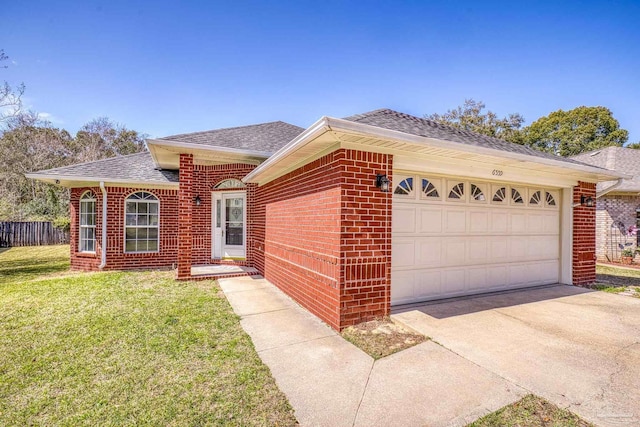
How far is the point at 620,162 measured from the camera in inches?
553

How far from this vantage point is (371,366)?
3.14m

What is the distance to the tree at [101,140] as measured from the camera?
1124 inches

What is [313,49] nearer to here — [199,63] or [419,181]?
[199,63]

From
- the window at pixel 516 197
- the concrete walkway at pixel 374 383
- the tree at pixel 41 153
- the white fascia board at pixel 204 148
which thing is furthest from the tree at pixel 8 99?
the window at pixel 516 197

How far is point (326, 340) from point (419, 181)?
3.07 metres

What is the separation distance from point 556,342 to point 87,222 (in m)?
12.5

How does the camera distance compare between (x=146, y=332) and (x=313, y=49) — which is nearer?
(x=146, y=332)

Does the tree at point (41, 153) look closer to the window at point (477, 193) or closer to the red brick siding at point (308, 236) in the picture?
the red brick siding at point (308, 236)

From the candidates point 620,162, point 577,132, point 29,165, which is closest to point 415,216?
point 620,162

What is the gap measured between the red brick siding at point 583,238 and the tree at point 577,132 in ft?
92.0

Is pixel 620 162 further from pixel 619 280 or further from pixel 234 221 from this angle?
pixel 234 221

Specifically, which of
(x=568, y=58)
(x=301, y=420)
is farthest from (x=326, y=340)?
(x=568, y=58)

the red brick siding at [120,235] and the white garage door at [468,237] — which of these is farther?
the red brick siding at [120,235]

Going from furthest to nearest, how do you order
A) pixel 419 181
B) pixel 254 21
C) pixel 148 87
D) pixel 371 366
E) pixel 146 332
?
pixel 148 87
pixel 254 21
pixel 419 181
pixel 146 332
pixel 371 366
